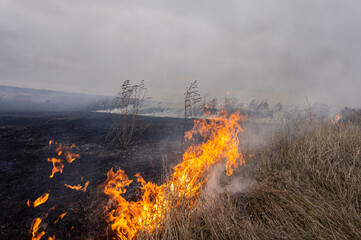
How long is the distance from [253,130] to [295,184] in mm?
3923

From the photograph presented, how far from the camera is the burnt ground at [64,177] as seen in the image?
2.97m

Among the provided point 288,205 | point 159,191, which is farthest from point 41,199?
point 288,205

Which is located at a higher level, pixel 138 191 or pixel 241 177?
pixel 241 177

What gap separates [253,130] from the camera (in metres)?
6.94

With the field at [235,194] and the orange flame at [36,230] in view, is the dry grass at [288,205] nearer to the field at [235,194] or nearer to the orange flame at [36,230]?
the field at [235,194]

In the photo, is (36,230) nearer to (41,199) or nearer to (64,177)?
(41,199)

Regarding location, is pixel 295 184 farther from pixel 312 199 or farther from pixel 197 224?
pixel 197 224

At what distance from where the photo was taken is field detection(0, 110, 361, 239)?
2.34m

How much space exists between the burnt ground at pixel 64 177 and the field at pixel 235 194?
0.06 feet

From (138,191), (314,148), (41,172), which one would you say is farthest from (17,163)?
(314,148)

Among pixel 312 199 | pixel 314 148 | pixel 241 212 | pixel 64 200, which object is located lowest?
pixel 64 200

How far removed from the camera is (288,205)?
2.77 m

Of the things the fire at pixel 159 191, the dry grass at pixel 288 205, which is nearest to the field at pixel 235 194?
the dry grass at pixel 288 205

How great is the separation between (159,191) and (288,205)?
2207mm
